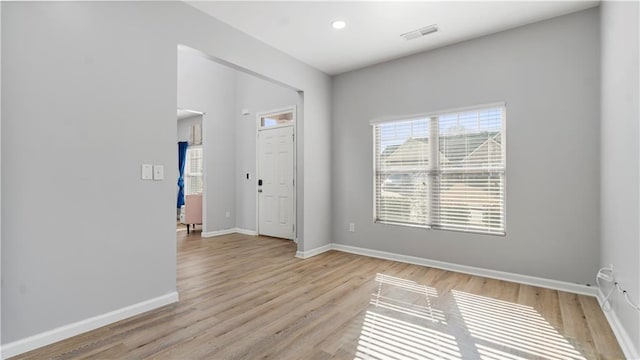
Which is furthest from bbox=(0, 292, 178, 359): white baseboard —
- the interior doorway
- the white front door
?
the interior doorway

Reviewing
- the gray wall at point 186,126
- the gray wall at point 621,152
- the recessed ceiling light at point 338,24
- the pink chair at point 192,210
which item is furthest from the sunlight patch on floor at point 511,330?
the gray wall at point 186,126

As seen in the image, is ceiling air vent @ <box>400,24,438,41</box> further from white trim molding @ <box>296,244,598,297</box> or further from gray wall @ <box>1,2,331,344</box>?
white trim molding @ <box>296,244,598,297</box>

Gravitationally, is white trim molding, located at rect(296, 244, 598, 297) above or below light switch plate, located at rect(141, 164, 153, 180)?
below

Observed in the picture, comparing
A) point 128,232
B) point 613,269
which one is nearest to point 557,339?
point 613,269

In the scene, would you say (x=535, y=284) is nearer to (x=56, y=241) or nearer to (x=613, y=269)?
(x=613, y=269)

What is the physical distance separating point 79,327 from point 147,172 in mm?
1205

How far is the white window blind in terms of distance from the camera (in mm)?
8789

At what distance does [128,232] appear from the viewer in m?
2.45

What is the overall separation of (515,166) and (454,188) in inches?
27.2

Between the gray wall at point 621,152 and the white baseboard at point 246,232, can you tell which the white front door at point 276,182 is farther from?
the gray wall at point 621,152

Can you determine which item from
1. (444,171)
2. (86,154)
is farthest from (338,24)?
(86,154)

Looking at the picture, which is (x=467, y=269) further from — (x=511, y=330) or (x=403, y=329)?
(x=403, y=329)

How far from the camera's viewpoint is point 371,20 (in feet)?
10.5

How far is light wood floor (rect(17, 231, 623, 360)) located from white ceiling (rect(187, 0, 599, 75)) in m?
2.76
